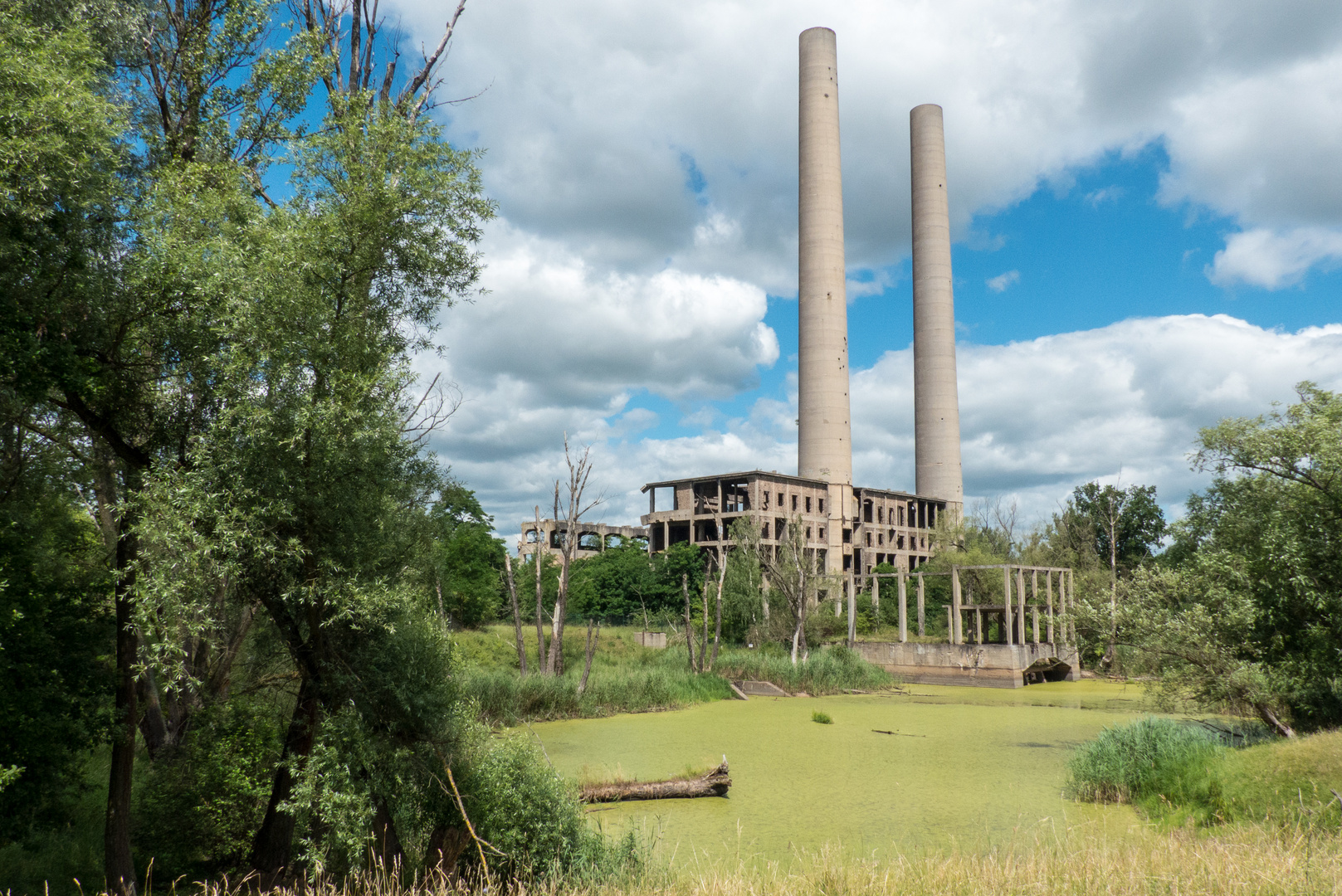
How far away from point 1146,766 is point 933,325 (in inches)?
1868

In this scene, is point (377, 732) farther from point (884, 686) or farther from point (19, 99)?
point (884, 686)

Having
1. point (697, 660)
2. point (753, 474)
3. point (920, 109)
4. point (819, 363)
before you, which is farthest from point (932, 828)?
point (920, 109)

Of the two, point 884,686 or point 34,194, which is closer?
point 34,194

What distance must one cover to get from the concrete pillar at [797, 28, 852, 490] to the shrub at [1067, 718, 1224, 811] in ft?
117

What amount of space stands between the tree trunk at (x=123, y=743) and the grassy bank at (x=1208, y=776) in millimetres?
11537

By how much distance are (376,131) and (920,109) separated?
57382 mm

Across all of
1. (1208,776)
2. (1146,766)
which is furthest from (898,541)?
(1208,776)

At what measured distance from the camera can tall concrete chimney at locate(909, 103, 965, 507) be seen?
187ft

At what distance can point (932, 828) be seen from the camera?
35.3 feet

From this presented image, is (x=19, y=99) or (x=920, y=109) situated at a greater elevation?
(x=920, y=109)

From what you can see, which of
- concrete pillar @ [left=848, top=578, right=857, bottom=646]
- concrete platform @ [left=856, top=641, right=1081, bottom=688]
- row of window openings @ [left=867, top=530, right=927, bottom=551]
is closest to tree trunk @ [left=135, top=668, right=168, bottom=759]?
concrete platform @ [left=856, top=641, right=1081, bottom=688]

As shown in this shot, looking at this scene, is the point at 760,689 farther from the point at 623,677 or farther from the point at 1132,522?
the point at 1132,522

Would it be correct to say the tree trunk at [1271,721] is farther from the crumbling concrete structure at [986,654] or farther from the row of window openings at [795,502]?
the row of window openings at [795,502]

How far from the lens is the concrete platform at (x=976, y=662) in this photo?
33188 mm
